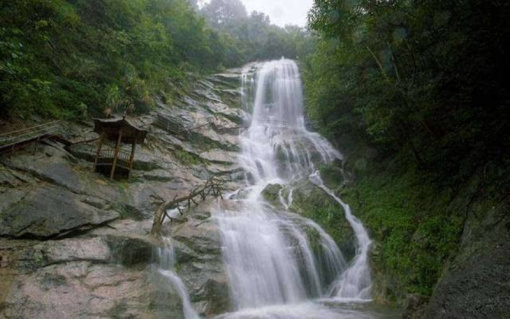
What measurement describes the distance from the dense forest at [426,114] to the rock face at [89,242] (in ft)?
20.4

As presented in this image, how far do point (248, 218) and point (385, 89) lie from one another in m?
6.77

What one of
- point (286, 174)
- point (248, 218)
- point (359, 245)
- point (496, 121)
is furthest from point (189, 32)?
point (496, 121)

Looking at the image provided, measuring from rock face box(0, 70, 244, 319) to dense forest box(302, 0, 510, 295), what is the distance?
20.4ft

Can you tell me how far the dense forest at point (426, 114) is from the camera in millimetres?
7523

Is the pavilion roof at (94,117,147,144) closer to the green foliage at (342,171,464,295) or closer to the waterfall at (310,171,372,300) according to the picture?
the waterfall at (310,171,372,300)

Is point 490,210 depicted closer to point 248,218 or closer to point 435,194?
point 435,194

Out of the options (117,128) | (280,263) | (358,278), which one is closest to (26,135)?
(117,128)

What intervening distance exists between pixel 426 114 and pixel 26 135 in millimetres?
13137

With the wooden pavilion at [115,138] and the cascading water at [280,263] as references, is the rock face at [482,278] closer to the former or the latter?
the cascading water at [280,263]

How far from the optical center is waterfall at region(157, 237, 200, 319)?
779 centimetres

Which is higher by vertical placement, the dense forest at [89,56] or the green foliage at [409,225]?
the dense forest at [89,56]

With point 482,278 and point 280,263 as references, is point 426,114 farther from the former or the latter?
point 280,263

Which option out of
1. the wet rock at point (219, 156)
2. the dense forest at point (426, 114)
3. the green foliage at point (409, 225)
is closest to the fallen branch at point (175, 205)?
the wet rock at point (219, 156)

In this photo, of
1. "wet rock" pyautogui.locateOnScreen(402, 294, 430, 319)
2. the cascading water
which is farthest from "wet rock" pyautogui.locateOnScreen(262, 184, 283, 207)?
"wet rock" pyautogui.locateOnScreen(402, 294, 430, 319)
